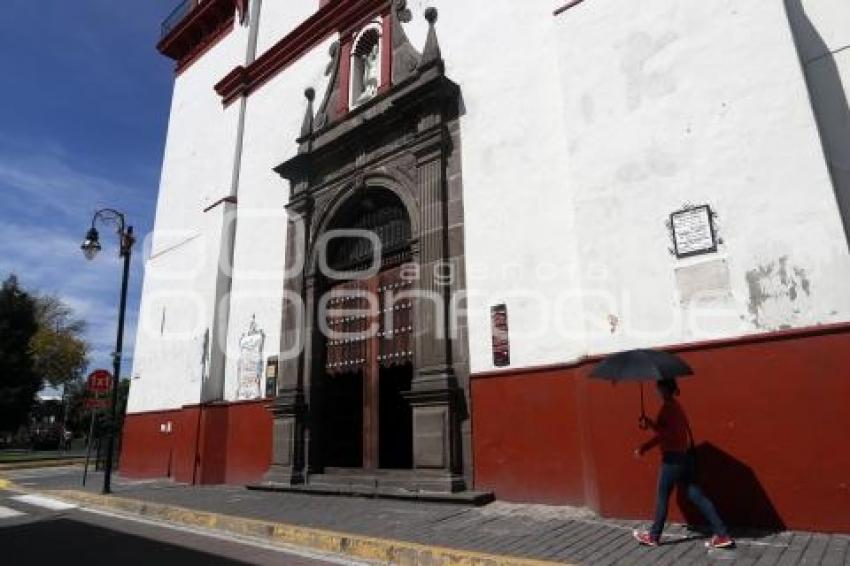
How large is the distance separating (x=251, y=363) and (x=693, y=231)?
8.46 metres

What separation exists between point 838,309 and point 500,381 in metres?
3.75

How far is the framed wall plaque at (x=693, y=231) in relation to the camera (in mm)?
6219

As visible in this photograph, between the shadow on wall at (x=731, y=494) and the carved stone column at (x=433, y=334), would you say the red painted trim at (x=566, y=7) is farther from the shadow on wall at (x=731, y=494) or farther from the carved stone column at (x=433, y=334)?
the shadow on wall at (x=731, y=494)

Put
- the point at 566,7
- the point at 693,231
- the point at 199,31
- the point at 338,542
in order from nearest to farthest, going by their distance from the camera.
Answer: the point at 338,542 < the point at 693,231 < the point at 566,7 < the point at 199,31

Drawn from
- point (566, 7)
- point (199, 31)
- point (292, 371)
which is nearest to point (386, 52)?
point (566, 7)

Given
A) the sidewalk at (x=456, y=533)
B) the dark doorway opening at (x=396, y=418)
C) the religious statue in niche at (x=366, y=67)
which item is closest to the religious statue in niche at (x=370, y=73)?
the religious statue in niche at (x=366, y=67)

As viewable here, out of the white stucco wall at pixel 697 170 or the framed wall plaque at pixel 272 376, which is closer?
the white stucco wall at pixel 697 170

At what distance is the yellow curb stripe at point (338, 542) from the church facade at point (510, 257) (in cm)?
187

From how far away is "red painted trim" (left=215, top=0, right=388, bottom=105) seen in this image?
39.6ft

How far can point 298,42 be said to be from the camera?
13305 mm

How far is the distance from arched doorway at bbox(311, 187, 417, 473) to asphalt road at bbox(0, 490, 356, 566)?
3.07 metres

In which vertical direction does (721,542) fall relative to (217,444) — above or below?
below

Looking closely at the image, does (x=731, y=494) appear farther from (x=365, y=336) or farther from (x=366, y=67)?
(x=366, y=67)

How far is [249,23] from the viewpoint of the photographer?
1509 centimetres
